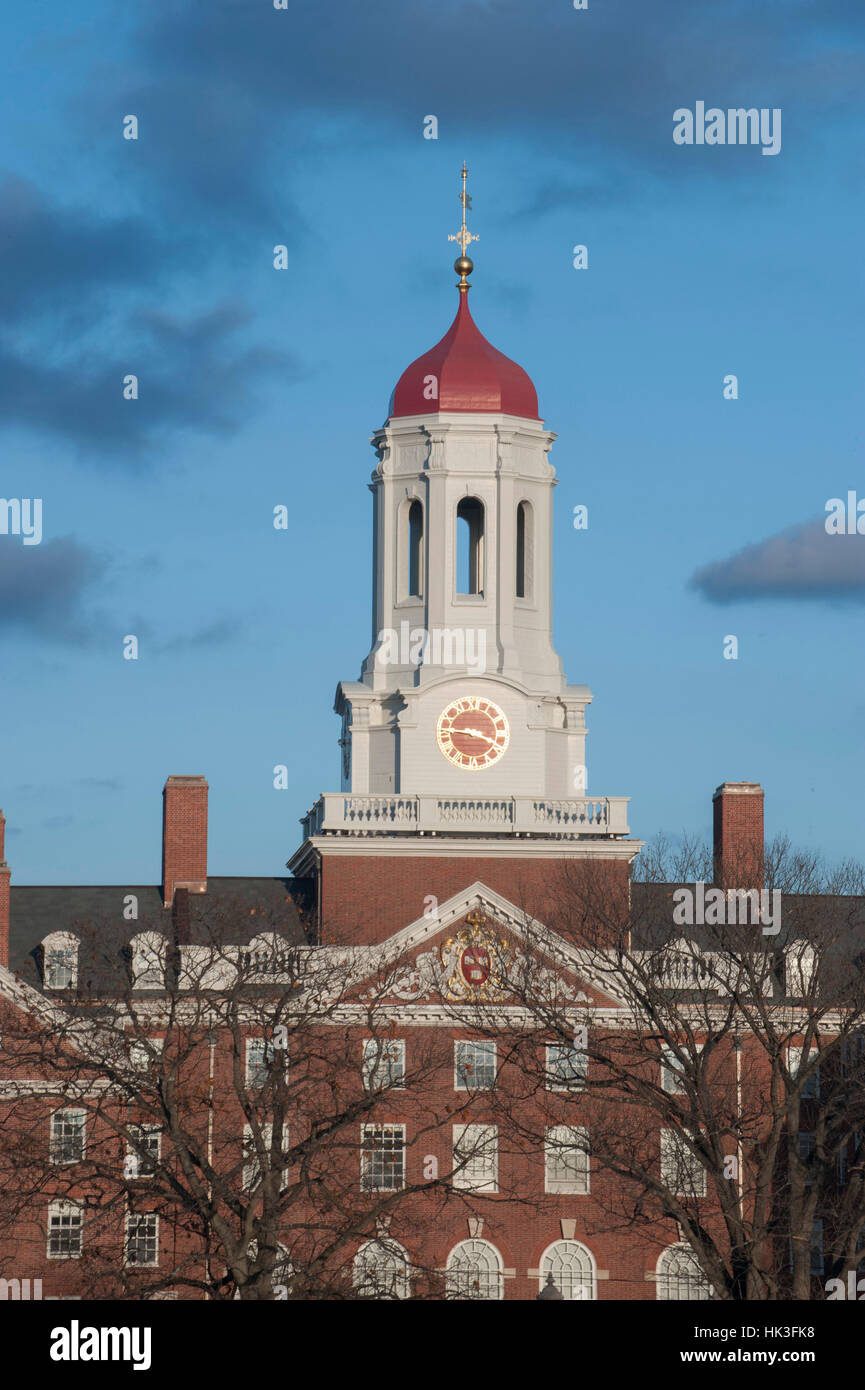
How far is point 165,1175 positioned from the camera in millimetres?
52750

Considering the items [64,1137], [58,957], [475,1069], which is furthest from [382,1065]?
[58,957]

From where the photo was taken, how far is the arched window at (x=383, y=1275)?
5259cm

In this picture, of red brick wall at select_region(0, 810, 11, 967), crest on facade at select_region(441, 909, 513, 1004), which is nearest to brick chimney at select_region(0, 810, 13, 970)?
red brick wall at select_region(0, 810, 11, 967)

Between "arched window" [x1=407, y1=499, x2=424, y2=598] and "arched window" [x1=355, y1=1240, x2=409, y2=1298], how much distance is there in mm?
18670

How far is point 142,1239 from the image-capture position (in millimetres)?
60312

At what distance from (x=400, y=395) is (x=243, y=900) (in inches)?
601

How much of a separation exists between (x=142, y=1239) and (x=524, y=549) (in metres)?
25.0

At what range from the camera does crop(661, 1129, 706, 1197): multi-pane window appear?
197ft

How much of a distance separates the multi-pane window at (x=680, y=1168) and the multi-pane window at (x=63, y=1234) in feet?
47.7

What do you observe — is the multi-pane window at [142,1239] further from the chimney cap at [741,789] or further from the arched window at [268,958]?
the chimney cap at [741,789]

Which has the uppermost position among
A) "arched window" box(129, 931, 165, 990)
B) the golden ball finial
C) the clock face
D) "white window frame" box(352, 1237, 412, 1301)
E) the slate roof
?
the golden ball finial

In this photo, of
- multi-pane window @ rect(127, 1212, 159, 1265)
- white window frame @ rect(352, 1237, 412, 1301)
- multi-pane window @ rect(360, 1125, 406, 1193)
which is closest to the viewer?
white window frame @ rect(352, 1237, 412, 1301)

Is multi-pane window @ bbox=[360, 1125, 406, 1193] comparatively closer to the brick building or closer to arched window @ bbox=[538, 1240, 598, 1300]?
the brick building
